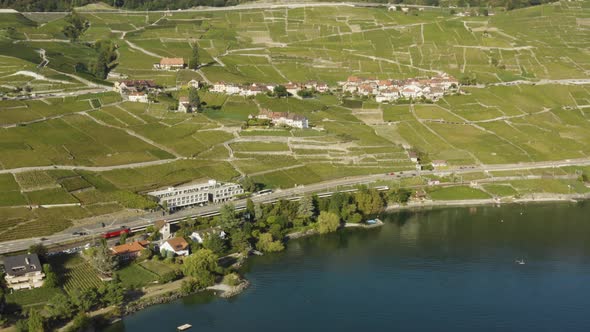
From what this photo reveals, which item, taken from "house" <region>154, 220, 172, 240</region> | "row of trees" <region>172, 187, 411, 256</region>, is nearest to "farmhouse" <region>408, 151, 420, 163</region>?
"row of trees" <region>172, 187, 411, 256</region>

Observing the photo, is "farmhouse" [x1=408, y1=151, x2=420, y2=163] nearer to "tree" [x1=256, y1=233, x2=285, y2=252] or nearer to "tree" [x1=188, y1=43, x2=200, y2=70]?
"tree" [x1=256, y1=233, x2=285, y2=252]

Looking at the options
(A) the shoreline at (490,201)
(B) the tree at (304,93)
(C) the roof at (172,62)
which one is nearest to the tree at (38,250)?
(A) the shoreline at (490,201)

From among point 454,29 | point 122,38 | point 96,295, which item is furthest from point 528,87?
point 96,295

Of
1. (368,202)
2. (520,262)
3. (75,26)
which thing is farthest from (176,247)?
(75,26)

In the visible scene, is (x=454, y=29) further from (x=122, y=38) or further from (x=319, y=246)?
(x=319, y=246)

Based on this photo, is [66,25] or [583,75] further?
[66,25]

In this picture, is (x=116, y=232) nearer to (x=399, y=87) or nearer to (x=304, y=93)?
(x=304, y=93)

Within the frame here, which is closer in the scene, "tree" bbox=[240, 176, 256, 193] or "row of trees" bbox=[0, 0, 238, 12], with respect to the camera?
"tree" bbox=[240, 176, 256, 193]
